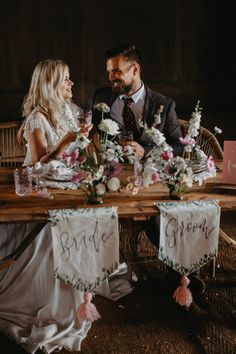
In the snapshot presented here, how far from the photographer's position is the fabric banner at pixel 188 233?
1.75m

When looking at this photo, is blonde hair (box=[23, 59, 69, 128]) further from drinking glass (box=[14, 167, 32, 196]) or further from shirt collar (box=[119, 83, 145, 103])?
drinking glass (box=[14, 167, 32, 196])

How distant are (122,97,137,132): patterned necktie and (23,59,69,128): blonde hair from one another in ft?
1.39

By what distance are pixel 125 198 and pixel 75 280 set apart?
0.42 meters

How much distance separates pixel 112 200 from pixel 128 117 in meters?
1.00

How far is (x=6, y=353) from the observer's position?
1.88 metres

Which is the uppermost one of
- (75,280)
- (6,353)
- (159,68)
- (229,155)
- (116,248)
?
(159,68)

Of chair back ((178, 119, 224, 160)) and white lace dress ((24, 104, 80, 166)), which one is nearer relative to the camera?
white lace dress ((24, 104, 80, 166))

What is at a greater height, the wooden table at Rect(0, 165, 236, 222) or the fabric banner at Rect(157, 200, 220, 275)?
the wooden table at Rect(0, 165, 236, 222)

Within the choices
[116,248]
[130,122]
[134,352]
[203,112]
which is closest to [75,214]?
[116,248]

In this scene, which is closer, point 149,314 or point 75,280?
point 75,280

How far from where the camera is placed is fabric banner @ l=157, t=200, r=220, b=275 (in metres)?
1.75

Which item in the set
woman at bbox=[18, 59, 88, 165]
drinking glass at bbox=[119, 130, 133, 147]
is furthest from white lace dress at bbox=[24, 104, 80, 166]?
drinking glass at bbox=[119, 130, 133, 147]

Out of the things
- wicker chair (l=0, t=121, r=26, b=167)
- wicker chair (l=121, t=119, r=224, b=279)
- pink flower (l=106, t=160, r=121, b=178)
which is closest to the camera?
pink flower (l=106, t=160, r=121, b=178)

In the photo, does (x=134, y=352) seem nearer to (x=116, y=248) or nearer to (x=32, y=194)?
(x=116, y=248)
